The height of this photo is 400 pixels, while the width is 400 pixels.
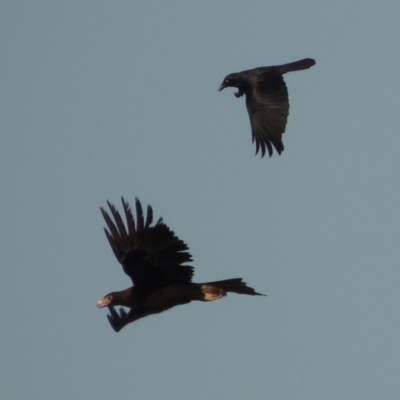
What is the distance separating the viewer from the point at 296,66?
2083cm

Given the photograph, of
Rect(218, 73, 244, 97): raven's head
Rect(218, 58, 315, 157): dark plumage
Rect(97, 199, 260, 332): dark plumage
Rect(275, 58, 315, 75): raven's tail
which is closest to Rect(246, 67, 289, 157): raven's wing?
Rect(218, 58, 315, 157): dark plumage

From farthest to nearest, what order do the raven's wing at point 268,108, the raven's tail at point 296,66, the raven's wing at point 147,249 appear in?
the raven's tail at point 296,66 < the raven's wing at point 268,108 < the raven's wing at point 147,249

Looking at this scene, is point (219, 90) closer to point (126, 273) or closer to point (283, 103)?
point (283, 103)

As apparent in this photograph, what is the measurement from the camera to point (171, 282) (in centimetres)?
1659

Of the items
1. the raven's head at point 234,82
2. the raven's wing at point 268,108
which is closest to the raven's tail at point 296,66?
the raven's wing at point 268,108

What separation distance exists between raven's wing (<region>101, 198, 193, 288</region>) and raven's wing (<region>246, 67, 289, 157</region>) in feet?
11.3

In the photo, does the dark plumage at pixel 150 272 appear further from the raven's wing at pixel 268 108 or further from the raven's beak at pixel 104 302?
the raven's wing at pixel 268 108

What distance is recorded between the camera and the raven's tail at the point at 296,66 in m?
20.7

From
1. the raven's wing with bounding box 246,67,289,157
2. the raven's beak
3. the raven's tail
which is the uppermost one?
the raven's tail

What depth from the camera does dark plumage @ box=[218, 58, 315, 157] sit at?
19.5 m

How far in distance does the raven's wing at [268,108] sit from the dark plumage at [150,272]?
317cm

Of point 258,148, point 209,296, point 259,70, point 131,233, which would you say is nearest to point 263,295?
point 209,296

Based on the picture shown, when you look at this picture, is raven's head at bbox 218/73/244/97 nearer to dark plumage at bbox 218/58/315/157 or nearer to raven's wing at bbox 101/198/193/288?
dark plumage at bbox 218/58/315/157

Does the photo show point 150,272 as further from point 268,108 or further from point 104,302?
point 268,108
